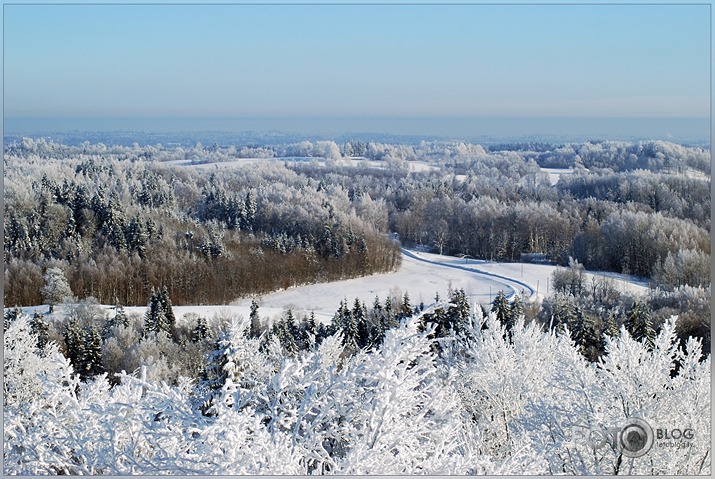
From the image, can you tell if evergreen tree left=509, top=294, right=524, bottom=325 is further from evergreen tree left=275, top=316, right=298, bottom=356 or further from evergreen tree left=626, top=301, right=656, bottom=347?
evergreen tree left=275, top=316, right=298, bottom=356

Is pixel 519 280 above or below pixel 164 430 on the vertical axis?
below

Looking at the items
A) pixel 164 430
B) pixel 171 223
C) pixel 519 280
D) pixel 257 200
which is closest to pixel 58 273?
pixel 171 223

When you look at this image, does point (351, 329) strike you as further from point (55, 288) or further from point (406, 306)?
point (55, 288)

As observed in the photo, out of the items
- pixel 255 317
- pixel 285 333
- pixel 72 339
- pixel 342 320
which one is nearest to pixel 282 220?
pixel 342 320

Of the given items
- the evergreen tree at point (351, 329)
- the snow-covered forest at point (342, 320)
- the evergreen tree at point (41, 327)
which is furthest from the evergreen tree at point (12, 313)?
the evergreen tree at point (351, 329)

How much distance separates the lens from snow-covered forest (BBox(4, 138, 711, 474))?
12.7 feet

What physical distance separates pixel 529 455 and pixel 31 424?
157 inches

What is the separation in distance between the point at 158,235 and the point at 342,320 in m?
4.38

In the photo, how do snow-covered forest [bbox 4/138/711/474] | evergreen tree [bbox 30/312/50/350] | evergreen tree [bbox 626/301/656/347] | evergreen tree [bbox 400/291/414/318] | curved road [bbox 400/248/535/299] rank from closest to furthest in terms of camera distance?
snow-covered forest [bbox 4/138/711/474], evergreen tree [bbox 30/312/50/350], evergreen tree [bbox 626/301/656/347], evergreen tree [bbox 400/291/414/318], curved road [bbox 400/248/535/299]

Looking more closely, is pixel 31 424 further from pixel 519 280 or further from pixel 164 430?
pixel 519 280

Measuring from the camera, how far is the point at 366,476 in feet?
11.5

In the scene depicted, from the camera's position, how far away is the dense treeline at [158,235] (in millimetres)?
11039

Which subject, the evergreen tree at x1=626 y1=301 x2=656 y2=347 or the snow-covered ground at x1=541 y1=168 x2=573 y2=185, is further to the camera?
the snow-covered ground at x1=541 y1=168 x2=573 y2=185

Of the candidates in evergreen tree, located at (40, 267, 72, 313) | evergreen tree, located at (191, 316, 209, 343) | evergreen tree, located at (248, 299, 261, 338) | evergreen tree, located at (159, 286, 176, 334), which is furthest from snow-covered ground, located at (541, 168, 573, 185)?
evergreen tree, located at (40, 267, 72, 313)
